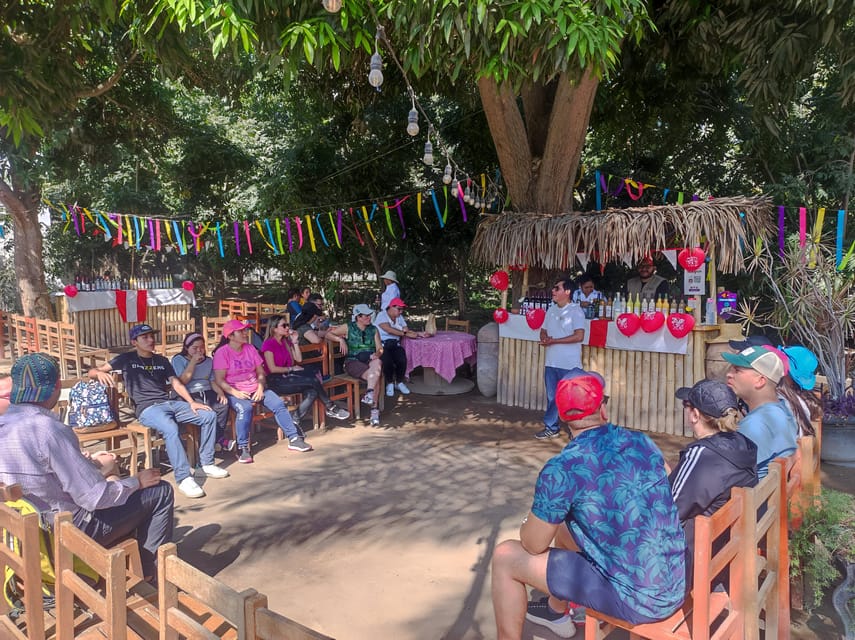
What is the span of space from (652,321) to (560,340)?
1.02 m

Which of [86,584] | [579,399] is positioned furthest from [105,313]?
[579,399]

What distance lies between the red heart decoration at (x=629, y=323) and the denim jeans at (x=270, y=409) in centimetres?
359

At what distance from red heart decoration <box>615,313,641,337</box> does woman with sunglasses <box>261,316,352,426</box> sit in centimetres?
331

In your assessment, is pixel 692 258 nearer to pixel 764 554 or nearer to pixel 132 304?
pixel 764 554

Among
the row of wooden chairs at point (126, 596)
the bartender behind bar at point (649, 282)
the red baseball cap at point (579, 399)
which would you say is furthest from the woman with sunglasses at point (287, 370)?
the red baseball cap at point (579, 399)

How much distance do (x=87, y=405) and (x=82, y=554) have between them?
10.3 ft

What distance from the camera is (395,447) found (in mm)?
6250

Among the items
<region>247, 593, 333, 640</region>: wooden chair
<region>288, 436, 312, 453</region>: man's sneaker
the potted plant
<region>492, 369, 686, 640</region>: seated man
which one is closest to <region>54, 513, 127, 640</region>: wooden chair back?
<region>247, 593, 333, 640</region>: wooden chair

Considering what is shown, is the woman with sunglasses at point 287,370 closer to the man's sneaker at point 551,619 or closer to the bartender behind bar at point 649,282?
the man's sneaker at point 551,619

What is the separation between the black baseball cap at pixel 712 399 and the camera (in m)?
2.86

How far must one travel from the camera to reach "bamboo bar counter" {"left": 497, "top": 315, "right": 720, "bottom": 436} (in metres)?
6.46

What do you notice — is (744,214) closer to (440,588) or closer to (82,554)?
(440,588)

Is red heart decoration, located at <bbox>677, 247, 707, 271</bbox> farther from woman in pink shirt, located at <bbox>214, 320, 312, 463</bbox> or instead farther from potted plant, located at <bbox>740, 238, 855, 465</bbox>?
woman in pink shirt, located at <bbox>214, 320, 312, 463</bbox>

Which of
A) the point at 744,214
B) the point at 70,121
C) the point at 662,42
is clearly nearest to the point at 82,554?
the point at 744,214
